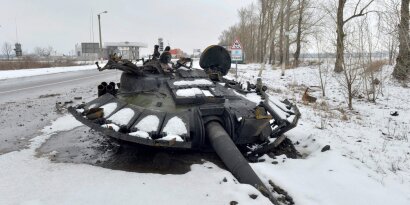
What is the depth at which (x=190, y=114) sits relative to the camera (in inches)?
204

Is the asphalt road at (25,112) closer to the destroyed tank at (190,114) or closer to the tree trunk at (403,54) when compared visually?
the destroyed tank at (190,114)

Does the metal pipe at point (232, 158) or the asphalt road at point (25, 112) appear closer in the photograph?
the metal pipe at point (232, 158)

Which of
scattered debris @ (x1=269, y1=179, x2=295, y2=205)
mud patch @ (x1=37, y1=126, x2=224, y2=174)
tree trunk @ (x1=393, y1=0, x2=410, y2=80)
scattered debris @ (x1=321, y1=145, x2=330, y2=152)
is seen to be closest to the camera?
scattered debris @ (x1=269, y1=179, x2=295, y2=205)

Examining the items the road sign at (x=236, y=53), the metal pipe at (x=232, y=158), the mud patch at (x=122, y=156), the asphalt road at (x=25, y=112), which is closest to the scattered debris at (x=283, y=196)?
the metal pipe at (x=232, y=158)

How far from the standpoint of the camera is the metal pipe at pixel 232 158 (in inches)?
173

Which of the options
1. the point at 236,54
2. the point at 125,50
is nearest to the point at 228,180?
the point at 236,54

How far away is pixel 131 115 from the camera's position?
521 centimetres

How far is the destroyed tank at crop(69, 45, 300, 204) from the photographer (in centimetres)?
481

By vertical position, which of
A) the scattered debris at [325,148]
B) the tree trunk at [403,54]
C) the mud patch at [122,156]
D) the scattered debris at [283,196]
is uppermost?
the tree trunk at [403,54]

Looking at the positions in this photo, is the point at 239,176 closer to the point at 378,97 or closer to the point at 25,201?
the point at 25,201

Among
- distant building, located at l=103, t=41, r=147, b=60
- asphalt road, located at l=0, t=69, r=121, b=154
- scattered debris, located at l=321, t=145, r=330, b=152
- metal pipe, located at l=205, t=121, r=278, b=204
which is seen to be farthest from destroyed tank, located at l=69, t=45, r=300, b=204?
asphalt road, located at l=0, t=69, r=121, b=154

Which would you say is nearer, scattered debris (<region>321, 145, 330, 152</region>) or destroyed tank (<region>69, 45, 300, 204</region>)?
destroyed tank (<region>69, 45, 300, 204</region>)

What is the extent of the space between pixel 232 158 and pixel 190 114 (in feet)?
2.80

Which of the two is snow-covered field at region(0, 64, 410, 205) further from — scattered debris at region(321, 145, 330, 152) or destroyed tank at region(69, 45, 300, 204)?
destroyed tank at region(69, 45, 300, 204)
